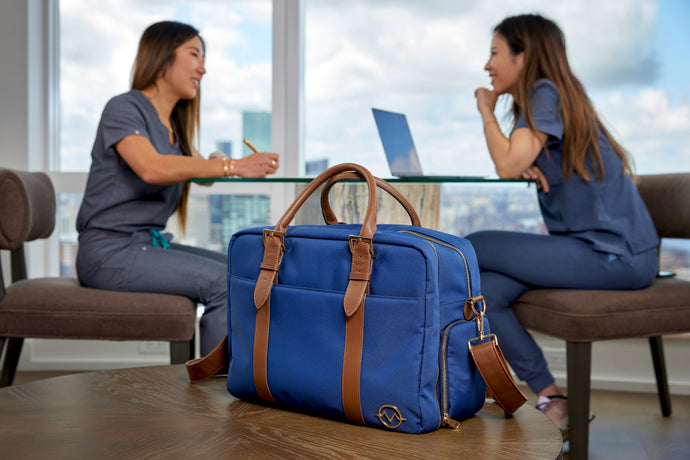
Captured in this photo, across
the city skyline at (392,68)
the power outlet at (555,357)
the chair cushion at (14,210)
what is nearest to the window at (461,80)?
the city skyline at (392,68)

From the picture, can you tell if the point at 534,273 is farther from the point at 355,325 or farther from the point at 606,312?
the point at 355,325

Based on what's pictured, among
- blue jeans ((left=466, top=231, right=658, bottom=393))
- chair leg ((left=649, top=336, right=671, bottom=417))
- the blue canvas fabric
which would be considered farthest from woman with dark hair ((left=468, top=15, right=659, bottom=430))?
the blue canvas fabric

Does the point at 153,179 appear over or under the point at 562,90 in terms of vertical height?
under

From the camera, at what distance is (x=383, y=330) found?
91 cm

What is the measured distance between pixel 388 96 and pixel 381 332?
230 centimetres

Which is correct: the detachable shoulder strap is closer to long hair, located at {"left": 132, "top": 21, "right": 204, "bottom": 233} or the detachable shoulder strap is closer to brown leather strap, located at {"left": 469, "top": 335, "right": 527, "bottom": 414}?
brown leather strap, located at {"left": 469, "top": 335, "right": 527, "bottom": 414}

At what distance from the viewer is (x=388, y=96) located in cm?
308

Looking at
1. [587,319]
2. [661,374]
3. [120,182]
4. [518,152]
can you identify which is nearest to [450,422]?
[587,319]

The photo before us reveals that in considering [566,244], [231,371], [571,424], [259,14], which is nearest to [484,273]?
[566,244]

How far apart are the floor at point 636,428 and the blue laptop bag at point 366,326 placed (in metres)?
1.36

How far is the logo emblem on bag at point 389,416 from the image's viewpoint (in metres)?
0.89

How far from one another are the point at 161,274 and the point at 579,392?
1193 mm

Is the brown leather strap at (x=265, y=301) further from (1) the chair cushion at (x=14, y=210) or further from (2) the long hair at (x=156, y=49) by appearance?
(2) the long hair at (x=156, y=49)

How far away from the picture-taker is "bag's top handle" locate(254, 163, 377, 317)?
0.91 meters
